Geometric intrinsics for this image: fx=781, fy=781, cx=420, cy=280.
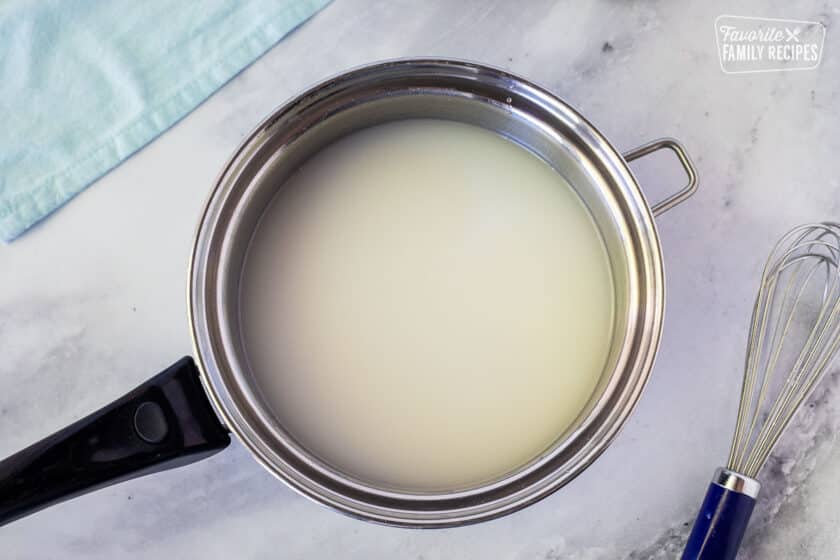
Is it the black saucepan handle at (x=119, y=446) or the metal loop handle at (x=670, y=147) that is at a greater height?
the metal loop handle at (x=670, y=147)

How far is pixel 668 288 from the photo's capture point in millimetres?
786

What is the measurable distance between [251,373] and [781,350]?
533 mm

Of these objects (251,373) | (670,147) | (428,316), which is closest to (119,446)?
(251,373)

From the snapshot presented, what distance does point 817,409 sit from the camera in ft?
2.62

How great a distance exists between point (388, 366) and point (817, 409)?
453mm

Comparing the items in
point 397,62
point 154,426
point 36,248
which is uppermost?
point 397,62

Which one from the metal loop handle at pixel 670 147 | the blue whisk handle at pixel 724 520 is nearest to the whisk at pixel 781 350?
the blue whisk handle at pixel 724 520

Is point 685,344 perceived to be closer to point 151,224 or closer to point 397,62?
point 397,62

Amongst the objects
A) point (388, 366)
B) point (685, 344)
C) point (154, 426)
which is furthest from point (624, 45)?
point (154, 426)

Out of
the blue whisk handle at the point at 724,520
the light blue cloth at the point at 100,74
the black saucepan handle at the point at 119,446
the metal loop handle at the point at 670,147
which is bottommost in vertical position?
the black saucepan handle at the point at 119,446

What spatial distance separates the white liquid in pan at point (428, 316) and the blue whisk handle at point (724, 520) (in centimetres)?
17

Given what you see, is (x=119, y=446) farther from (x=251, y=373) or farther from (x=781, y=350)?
(x=781, y=350)

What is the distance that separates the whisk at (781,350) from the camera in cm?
73

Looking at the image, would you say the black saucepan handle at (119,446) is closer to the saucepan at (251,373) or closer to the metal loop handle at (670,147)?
the saucepan at (251,373)
